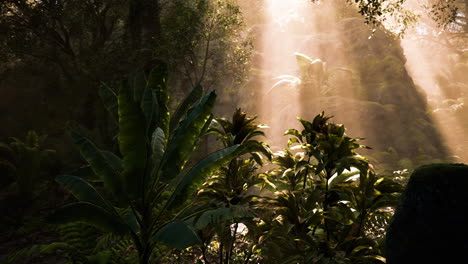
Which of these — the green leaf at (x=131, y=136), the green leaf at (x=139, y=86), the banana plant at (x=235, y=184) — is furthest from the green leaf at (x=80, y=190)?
the green leaf at (x=139, y=86)

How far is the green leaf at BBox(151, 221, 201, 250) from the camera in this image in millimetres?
2566

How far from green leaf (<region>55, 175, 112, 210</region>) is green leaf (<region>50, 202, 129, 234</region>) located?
0.18 m

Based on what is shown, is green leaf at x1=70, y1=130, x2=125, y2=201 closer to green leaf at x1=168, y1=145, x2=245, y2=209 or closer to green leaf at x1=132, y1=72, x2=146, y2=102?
green leaf at x1=168, y1=145, x2=245, y2=209

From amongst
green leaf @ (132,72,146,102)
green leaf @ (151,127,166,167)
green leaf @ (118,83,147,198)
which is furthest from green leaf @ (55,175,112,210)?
green leaf @ (132,72,146,102)

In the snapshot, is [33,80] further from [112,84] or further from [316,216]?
[316,216]

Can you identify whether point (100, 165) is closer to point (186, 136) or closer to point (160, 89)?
point (186, 136)

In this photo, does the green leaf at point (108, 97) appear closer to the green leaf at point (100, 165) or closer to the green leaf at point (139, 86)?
the green leaf at point (139, 86)

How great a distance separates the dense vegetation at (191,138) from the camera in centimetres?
314

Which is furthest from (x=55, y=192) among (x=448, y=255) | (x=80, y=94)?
(x=448, y=255)

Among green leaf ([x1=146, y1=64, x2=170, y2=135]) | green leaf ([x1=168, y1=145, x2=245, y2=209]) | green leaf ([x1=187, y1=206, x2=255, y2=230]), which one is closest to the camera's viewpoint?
green leaf ([x1=187, y1=206, x2=255, y2=230])

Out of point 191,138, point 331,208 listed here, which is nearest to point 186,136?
point 191,138

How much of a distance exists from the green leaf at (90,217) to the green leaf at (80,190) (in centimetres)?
18

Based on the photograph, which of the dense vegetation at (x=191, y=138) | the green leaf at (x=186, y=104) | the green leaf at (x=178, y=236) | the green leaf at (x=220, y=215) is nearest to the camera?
the green leaf at (x=178, y=236)

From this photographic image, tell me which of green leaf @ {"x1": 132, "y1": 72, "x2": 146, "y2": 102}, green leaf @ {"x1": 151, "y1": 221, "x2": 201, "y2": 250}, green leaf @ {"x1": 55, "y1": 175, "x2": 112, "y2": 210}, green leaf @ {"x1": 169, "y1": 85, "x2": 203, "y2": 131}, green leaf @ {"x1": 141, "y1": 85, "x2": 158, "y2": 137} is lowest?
green leaf @ {"x1": 151, "y1": 221, "x2": 201, "y2": 250}
